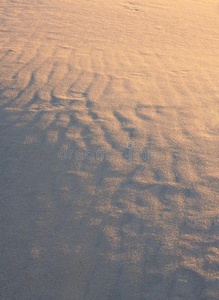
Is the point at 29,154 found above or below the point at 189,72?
below

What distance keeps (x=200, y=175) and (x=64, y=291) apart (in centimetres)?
174

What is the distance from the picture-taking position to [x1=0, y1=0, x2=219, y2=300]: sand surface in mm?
2324

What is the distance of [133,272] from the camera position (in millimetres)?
2334

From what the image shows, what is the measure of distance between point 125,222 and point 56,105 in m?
2.07

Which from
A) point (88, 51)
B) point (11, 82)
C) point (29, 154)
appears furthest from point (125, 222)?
point (88, 51)

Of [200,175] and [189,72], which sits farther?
[189,72]

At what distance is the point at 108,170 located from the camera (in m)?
3.19

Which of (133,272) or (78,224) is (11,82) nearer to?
(78,224)

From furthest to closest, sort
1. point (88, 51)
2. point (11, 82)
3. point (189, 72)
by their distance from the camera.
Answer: point (88, 51) → point (189, 72) → point (11, 82)

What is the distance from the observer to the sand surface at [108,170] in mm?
2324

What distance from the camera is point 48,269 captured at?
2.34m

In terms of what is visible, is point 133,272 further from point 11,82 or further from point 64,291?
point 11,82

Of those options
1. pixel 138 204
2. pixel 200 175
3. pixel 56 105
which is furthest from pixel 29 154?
pixel 200 175

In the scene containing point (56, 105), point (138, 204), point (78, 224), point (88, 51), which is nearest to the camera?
point (78, 224)
